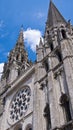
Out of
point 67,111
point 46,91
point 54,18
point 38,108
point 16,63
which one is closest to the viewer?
point 67,111

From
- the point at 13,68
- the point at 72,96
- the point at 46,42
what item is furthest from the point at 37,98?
the point at 13,68

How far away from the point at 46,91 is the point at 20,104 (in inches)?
137

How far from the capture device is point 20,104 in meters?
17.9

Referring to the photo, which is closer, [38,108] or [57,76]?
[38,108]

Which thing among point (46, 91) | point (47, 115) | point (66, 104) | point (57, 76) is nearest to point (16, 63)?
point (46, 91)

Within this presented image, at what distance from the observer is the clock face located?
55.9 ft

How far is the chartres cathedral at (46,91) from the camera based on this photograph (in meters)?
13.2

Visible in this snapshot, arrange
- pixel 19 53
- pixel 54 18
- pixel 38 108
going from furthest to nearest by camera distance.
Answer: pixel 19 53
pixel 54 18
pixel 38 108

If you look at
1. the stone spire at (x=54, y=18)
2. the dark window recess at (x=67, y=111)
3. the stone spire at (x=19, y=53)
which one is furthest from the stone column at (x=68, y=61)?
the stone spire at (x=19, y=53)

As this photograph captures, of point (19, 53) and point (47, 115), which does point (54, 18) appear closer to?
point (19, 53)

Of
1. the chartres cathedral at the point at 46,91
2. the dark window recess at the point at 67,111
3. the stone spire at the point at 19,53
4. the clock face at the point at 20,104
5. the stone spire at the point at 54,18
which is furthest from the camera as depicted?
the stone spire at the point at 19,53

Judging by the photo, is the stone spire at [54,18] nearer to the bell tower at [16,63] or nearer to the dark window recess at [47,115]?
the bell tower at [16,63]

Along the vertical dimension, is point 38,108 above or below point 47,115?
above

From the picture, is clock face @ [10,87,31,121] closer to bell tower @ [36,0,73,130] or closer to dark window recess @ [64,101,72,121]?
bell tower @ [36,0,73,130]
